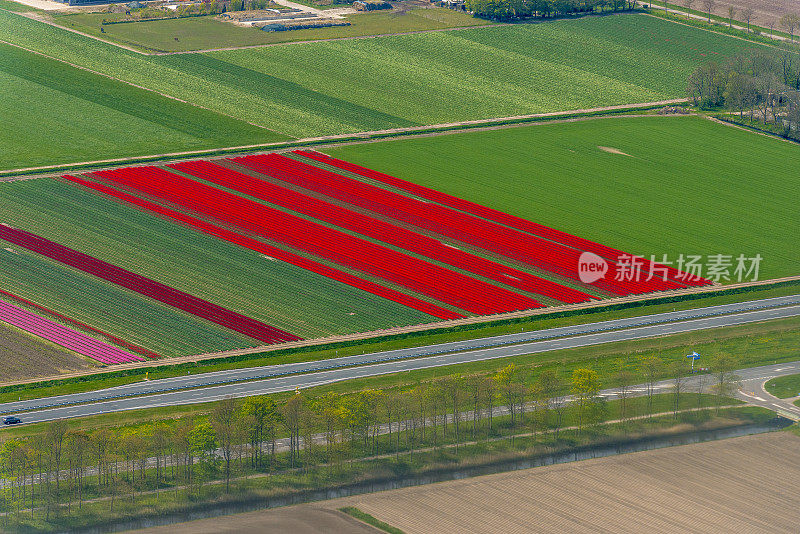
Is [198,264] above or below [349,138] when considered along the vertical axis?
below

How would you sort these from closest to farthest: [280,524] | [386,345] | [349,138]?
1. [280,524]
2. [386,345]
3. [349,138]

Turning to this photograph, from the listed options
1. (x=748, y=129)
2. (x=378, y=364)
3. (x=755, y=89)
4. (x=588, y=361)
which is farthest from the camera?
(x=755, y=89)

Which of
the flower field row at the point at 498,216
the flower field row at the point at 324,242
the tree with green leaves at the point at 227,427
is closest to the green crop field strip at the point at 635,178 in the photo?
the flower field row at the point at 498,216

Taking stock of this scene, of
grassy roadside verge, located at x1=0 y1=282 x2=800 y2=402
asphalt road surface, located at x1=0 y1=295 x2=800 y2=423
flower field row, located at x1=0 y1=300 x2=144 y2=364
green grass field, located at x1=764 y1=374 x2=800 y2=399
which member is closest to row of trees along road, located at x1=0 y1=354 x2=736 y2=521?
asphalt road surface, located at x1=0 y1=295 x2=800 y2=423

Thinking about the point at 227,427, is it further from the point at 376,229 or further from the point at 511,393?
the point at 376,229

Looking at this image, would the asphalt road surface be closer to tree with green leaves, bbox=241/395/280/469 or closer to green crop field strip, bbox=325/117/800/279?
tree with green leaves, bbox=241/395/280/469

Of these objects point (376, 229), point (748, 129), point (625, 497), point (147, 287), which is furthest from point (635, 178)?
point (625, 497)
